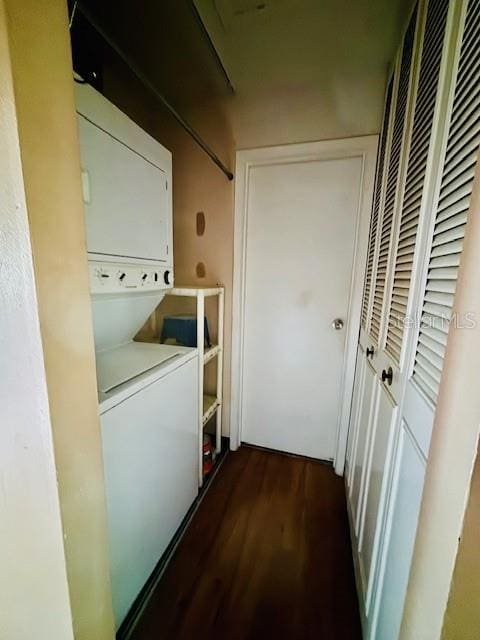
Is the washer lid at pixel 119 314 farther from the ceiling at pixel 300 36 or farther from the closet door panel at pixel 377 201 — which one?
the ceiling at pixel 300 36

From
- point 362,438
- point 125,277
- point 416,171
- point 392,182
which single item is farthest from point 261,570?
point 392,182

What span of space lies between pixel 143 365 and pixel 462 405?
1047 millimetres

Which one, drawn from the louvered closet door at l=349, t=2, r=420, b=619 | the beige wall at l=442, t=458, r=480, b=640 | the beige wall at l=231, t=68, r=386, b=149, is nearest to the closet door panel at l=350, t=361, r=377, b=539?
the louvered closet door at l=349, t=2, r=420, b=619

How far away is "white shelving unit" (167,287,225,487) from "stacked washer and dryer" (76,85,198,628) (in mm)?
103

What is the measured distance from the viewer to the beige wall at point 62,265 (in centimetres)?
42

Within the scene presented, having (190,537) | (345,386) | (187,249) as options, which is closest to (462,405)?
(345,386)

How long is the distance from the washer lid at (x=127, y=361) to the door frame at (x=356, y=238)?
650mm

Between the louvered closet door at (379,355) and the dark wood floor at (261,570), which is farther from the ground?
the louvered closet door at (379,355)

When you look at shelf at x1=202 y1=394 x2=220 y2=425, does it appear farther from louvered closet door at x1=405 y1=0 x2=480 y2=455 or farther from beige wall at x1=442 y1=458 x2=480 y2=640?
beige wall at x1=442 y1=458 x2=480 y2=640

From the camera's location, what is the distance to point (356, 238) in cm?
161

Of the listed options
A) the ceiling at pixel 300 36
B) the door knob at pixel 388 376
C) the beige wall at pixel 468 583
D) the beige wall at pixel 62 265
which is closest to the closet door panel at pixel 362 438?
the door knob at pixel 388 376

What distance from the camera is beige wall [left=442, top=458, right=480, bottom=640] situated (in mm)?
369

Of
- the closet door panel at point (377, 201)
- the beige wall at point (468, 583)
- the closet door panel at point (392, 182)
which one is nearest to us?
the beige wall at point (468, 583)

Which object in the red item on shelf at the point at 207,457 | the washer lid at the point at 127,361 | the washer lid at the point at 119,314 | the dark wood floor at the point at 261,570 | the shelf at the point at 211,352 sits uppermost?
the washer lid at the point at 119,314
